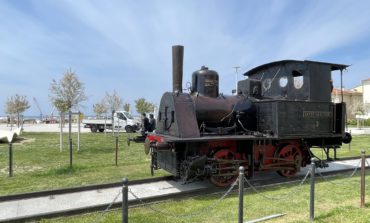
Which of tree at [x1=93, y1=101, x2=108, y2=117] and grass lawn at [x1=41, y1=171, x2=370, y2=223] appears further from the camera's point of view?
tree at [x1=93, y1=101, x2=108, y2=117]

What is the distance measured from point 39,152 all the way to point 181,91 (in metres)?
9.15

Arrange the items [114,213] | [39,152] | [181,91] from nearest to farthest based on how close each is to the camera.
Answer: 1. [114,213]
2. [181,91]
3. [39,152]

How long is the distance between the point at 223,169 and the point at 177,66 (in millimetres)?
2672

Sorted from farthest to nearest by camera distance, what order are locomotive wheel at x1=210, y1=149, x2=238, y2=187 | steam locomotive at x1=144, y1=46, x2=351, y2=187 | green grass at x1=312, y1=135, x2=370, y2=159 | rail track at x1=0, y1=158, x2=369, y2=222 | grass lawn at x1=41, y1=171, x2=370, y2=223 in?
1. green grass at x1=312, y1=135, x2=370, y2=159
2. locomotive wheel at x1=210, y1=149, x2=238, y2=187
3. steam locomotive at x1=144, y1=46, x2=351, y2=187
4. rail track at x1=0, y1=158, x2=369, y2=222
5. grass lawn at x1=41, y1=171, x2=370, y2=223

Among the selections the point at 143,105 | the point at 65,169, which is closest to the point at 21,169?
the point at 65,169

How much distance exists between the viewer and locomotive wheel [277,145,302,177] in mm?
8763

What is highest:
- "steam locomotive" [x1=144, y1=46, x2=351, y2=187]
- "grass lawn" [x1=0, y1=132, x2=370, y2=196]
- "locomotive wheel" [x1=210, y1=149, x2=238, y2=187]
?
"steam locomotive" [x1=144, y1=46, x2=351, y2=187]

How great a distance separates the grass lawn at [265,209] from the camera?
5426 millimetres

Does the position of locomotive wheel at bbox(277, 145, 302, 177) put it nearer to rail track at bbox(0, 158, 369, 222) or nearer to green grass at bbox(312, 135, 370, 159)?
rail track at bbox(0, 158, 369, 222)

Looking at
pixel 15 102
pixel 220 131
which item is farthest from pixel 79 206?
pixel 15 102

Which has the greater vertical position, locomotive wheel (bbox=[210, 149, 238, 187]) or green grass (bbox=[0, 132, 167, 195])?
locomotive wheel (bbox=[210, 149, 238, 187])

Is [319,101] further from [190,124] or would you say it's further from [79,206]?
[79,206]

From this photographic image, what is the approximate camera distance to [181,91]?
7.96 m

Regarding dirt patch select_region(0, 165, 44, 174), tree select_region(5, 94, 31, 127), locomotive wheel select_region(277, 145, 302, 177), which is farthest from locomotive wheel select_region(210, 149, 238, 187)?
tree select_region(5, 94, 31, 127)
